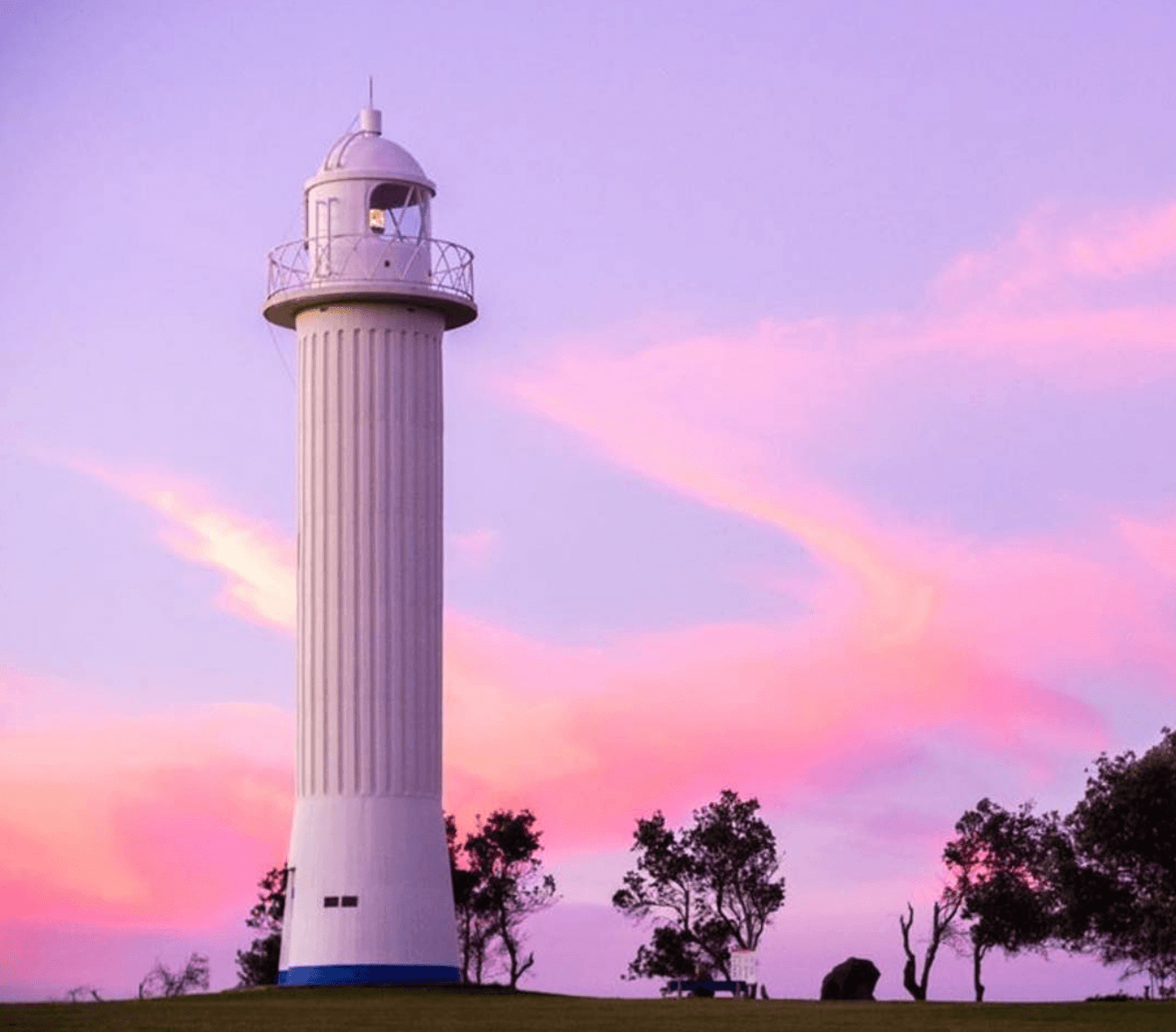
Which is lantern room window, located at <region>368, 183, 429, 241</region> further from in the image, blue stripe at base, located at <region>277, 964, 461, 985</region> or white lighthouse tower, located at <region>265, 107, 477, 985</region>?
blue stripe at base, located at <region>277, 964, 461, 985</region>

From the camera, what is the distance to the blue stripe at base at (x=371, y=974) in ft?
205

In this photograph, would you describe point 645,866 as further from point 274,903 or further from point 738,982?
point 738,982

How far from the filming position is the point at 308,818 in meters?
63.8

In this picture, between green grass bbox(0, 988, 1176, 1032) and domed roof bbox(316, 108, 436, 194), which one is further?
domed roof bbox(316, 108, 436, 194)

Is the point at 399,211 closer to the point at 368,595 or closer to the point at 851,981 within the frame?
the point at 368,595

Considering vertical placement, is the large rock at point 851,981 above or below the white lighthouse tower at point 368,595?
below

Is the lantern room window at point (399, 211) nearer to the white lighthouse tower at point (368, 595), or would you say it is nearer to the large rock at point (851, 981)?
the white lighthouse tower at point (368, 595)

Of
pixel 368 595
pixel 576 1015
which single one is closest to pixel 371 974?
pixel 368 595

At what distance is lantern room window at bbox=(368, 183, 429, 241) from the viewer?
6606 cm

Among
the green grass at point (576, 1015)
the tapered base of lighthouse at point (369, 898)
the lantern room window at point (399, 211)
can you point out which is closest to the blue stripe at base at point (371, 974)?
the tapered base of lighthouse at point (369, 898)

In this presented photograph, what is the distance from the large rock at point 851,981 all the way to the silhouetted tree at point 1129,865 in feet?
18.6

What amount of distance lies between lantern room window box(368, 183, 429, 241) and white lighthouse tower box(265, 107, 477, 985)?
0.14 ft

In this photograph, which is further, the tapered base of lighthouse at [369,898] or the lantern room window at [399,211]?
the lantern room window at [399,211]

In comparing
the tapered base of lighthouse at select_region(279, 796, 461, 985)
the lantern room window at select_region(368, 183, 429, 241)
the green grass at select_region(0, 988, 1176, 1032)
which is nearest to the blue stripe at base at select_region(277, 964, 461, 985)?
the tapered base of lighthouse at select_region(279, 796, 461, 985)
